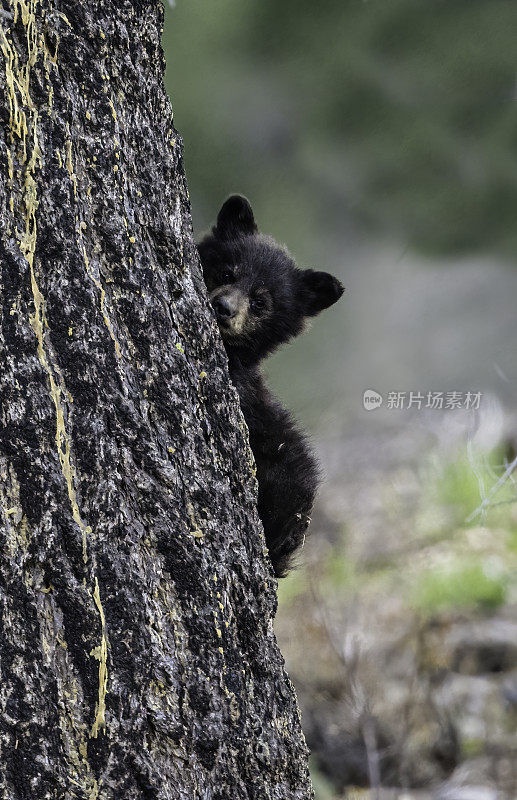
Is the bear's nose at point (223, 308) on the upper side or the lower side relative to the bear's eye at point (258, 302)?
lower

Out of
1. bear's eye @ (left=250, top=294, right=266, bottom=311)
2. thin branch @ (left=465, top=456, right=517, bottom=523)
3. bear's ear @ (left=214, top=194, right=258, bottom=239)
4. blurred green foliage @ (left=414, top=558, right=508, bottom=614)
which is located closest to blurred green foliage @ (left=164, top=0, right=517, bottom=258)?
thin branch @ (left=465, top=456, right=517, bottom=523)

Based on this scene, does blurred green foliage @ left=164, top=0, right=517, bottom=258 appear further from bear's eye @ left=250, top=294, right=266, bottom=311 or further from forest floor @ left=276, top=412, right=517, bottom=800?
bear's eye @ left=250, top=294, right=266, bottom=311

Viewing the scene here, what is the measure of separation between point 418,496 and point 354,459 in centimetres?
71

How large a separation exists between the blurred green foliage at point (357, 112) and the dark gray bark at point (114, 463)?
4181mm

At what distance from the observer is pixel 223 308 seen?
3.08 meters

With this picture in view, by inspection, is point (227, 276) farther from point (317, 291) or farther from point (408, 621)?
point (408, 621)

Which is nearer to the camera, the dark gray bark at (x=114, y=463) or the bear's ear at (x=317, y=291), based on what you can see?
the dark gray bark at (x=114, y=463)

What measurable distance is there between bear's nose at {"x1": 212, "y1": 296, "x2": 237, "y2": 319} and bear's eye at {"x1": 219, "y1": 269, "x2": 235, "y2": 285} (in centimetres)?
34

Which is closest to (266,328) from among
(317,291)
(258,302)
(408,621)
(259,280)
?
(258,302)

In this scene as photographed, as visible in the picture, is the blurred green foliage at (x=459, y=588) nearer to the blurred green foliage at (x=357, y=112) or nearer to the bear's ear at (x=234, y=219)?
the blurred green foliage at (x=357, y=112)

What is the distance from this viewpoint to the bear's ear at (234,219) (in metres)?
3.58

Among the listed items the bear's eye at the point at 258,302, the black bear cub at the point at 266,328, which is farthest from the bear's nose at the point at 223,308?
the bear's eye at the point at 258,302

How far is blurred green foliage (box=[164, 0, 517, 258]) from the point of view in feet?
19.3

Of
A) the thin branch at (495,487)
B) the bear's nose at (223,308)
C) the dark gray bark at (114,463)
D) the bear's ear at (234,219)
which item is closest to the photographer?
the dark gray bark at (114,463)
